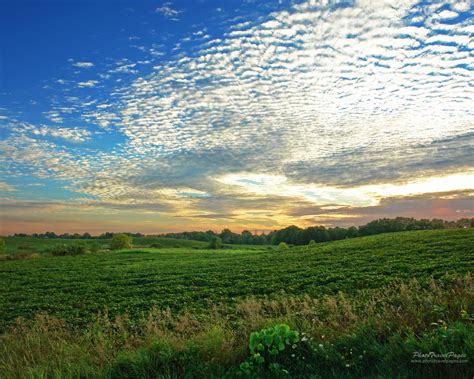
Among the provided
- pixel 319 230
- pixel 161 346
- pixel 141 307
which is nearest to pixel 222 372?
pixel 161 346

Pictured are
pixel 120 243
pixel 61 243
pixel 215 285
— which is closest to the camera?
pixel 215 285

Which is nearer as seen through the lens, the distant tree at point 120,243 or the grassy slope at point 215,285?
the grassy slope at point 215,285

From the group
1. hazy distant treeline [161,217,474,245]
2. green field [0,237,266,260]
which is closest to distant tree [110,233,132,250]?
green field [0,237,266,260]

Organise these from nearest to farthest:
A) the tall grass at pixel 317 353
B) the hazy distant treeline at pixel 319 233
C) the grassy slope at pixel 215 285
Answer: the tall grass at pixel 317 353 → the grassy slope at pixel 215 285 → the hazy distant treeline at pixel 319 233

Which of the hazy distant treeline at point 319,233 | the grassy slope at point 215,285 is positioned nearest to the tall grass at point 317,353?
the grassy slope at point 215,285

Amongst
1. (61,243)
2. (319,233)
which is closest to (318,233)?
(319,233)

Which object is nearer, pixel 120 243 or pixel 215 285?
pixel 215 285

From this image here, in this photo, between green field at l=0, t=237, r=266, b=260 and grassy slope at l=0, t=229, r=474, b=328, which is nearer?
grassy slope at l=0, t=229, r=474, b=328

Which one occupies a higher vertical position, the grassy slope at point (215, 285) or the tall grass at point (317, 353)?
the tall grass at point (317, 353)

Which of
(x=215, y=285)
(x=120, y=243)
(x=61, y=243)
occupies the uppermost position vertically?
(x=61, y=243)

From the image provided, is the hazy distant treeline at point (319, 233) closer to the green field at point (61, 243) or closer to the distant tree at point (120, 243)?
the green field at point (61, 243)

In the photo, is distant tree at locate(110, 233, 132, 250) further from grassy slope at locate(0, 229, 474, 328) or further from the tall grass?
the tall grass

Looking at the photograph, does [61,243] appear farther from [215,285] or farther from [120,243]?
[215,285]

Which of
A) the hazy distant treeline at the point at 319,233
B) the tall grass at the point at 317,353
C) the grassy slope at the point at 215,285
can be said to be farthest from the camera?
the hazy distant treeline at the point at 319,233
